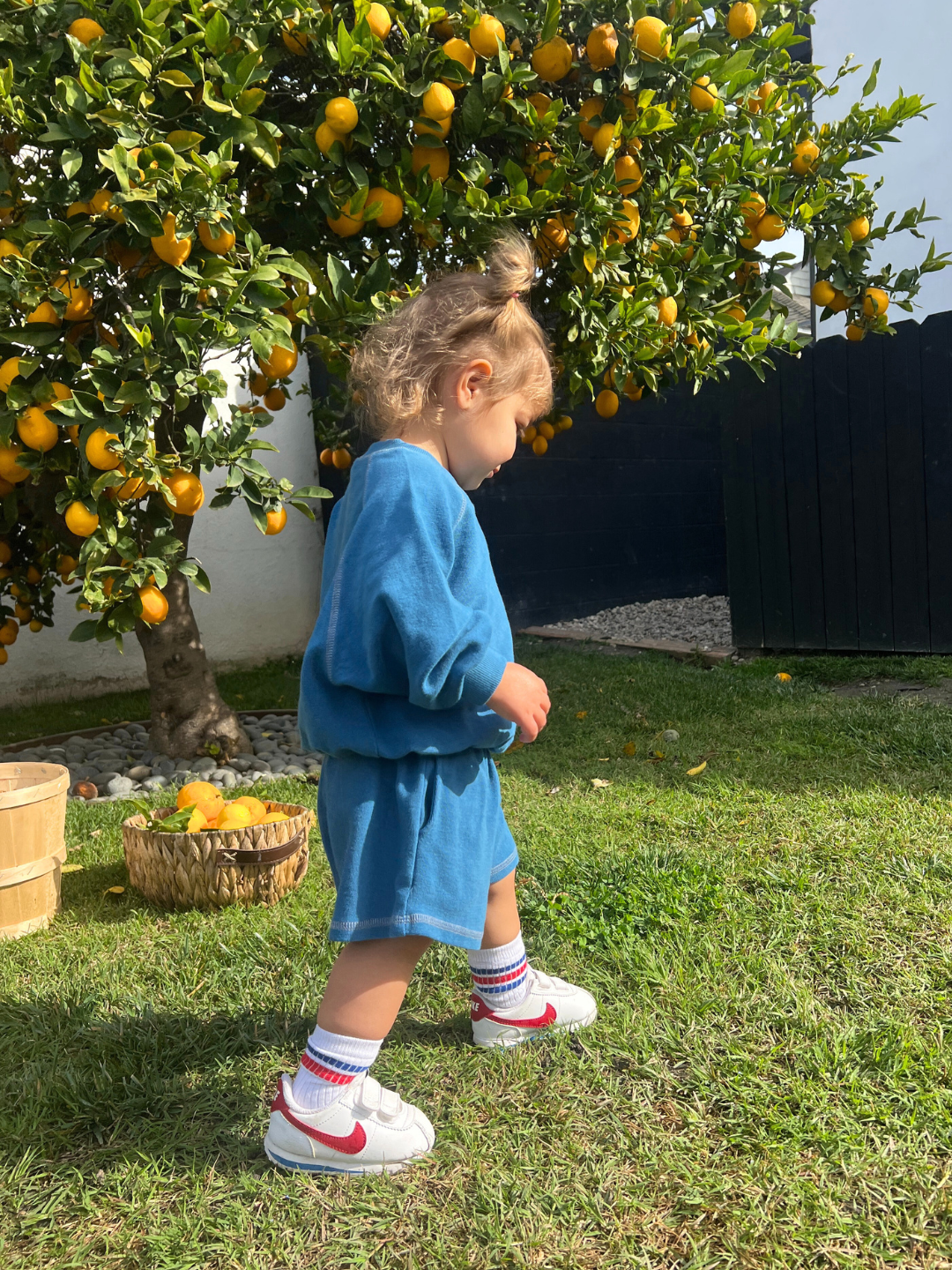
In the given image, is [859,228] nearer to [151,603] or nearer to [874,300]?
[874,300]

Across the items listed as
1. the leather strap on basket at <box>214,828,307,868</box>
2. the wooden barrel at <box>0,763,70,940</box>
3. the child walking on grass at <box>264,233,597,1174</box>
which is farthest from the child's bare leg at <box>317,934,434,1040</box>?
the wooden barrel at <box>0,763,70,940</box>

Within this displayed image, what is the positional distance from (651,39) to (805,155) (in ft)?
3.01

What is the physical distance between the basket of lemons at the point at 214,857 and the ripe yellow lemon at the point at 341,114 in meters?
1.85

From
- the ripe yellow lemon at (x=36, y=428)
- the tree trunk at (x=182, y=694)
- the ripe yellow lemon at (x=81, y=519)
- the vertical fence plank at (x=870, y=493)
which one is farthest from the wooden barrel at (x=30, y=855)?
the vertical fence plank at (x=870, y=493)

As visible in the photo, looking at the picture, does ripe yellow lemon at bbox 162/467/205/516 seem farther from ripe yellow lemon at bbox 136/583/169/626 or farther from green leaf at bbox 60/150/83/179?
green leaf at bbox 60/150/83/179

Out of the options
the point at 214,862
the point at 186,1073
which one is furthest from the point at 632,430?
the point at 186,1073

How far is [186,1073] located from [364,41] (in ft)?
7.82

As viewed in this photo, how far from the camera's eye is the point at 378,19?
2379 millimetres

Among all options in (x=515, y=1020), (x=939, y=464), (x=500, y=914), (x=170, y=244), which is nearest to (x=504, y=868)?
(x=500, y=914)

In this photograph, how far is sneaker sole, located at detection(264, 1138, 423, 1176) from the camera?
1.45 m

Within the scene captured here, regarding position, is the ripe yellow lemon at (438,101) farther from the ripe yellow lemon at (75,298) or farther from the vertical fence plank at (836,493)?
the vertical fence plank at (836,493)

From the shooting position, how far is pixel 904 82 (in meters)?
8.97

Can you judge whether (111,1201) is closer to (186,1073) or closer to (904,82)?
(186,1073)

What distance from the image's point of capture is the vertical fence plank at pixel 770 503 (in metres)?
5.68
